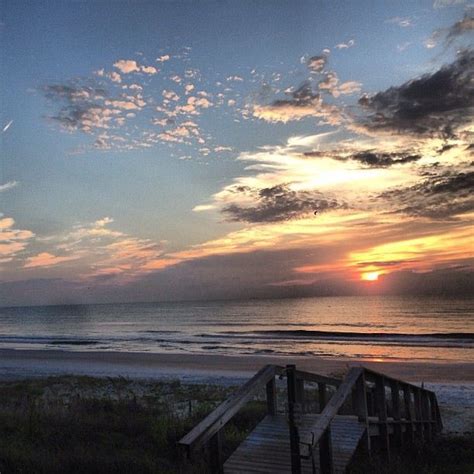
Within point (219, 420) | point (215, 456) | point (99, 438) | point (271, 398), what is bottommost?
point (99, 438)

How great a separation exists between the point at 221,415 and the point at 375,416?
169 inches

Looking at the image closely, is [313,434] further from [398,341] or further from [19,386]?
[398,341]

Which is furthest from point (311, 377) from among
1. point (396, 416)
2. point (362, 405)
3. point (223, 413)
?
point (223, 413)

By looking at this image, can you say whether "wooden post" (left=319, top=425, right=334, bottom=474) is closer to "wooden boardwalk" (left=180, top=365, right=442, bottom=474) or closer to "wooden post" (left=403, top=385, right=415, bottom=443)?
"wooden boardwalk" (left=180, top=365, right=442, bottom=474)

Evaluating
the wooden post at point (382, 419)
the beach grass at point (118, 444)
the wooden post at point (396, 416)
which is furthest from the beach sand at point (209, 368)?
the wooden post at point (382, 419)

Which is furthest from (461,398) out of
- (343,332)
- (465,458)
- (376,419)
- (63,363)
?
(343,332)

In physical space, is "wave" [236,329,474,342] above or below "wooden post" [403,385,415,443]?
below

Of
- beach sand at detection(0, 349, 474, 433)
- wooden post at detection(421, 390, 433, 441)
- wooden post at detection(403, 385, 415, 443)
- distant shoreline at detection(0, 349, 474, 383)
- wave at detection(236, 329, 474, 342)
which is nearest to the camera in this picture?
wooden post at detection(403, 385, 415, 443)

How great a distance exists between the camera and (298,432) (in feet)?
20.7

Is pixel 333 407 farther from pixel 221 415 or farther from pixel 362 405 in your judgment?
pixel 362 405

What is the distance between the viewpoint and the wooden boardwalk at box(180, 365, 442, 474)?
18.6 feet

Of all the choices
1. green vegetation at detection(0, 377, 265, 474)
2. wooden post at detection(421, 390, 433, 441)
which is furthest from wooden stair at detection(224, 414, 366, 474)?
wooden post at detection(421, 390, 433, 441)

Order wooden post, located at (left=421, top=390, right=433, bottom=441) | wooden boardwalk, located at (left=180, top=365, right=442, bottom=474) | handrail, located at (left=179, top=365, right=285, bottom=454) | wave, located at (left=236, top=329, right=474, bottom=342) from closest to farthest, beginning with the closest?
handrail, located at (left=179, top=365, right=285, bottom=454) < wooden boardwalk, located at (left=180, top=365, right=442, bottom=474) < wooden post, located at (left=421, top=390, right=433, bottom=441) < wave, located at (left=236, top=329, right=474, bottom=342)

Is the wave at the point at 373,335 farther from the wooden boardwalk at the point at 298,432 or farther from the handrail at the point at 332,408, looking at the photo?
the handrail at the point at 332,408
